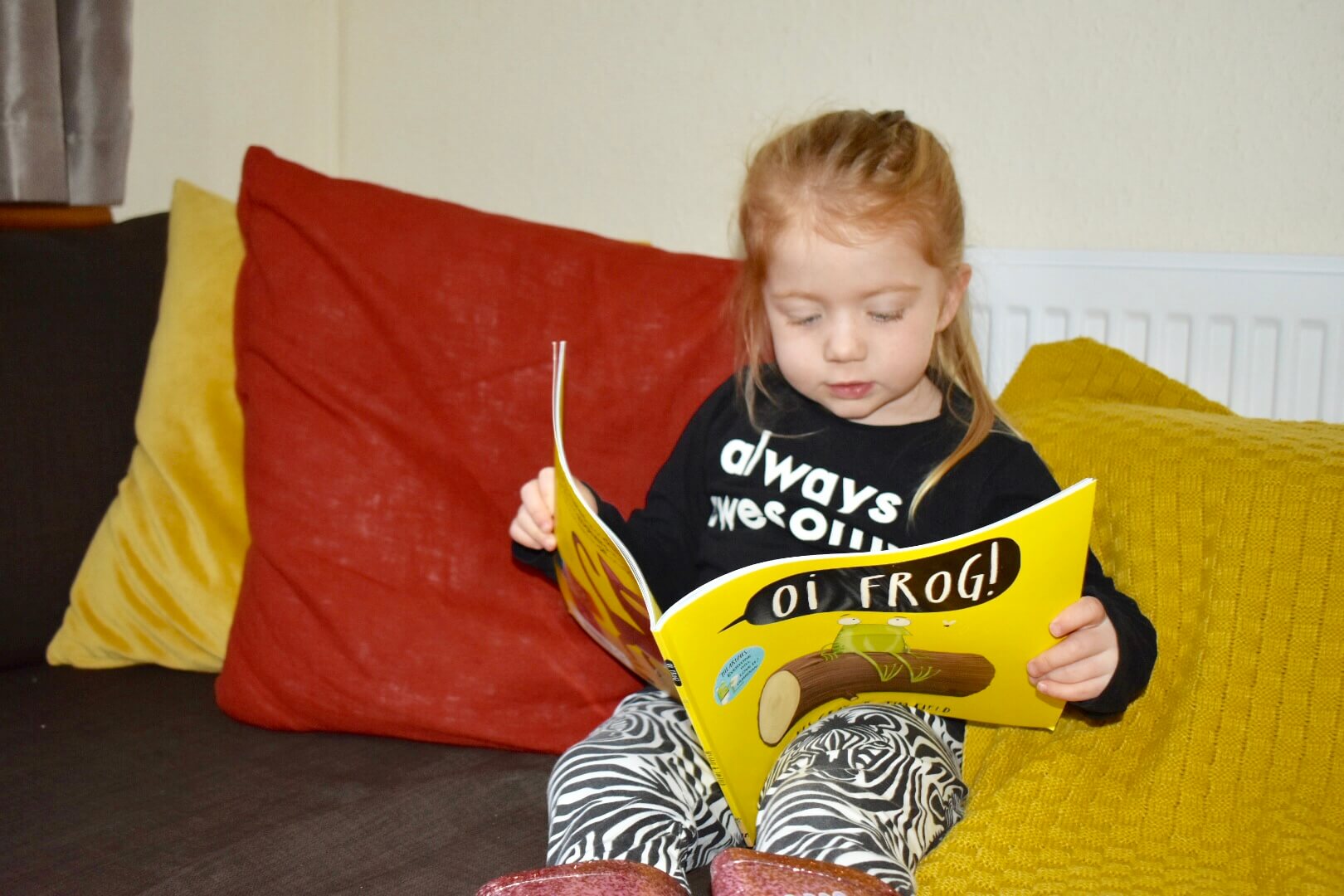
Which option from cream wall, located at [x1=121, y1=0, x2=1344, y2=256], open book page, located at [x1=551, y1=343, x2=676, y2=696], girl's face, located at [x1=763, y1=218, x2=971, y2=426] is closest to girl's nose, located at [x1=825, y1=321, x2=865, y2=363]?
girl's face, located at [x1=763, y1=218, x2=971, y2=426]

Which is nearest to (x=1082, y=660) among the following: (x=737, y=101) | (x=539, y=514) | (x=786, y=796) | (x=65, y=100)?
(x=786, y=796)

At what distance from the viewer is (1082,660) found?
35.7 inches

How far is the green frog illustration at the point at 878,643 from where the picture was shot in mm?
886

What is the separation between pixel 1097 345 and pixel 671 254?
0.45 metres

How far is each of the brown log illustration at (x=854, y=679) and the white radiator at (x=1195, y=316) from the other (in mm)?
586

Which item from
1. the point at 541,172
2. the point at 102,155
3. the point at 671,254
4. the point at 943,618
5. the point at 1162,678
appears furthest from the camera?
the point at 541,172

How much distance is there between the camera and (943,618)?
87 centimetres

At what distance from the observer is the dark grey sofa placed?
3.13 feet

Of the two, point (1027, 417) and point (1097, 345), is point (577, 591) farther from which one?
point (1097, 345)

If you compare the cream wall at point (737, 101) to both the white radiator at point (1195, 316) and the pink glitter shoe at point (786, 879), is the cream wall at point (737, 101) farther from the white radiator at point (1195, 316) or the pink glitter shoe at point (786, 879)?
the pink glitter shoe at point (786, 879)

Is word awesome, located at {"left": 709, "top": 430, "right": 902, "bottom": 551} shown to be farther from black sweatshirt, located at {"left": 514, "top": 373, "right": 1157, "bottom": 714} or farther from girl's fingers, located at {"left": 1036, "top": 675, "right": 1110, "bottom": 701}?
girl's fingers, located at {"left": 1036, "top": 675, "right": 1110, "bottom": 701}

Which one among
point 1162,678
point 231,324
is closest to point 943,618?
point 1162,678

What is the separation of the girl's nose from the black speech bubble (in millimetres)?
230

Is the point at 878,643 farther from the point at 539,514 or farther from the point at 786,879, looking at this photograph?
the point at 539,514
